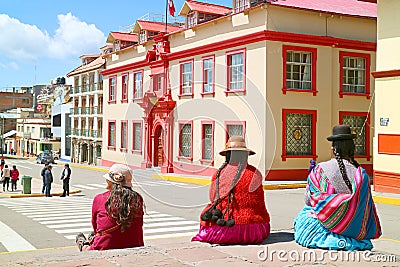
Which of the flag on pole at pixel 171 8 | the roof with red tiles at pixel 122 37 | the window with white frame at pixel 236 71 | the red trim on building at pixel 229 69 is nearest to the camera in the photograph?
the red trim on building at pixel 229 69

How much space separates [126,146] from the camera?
3869 cm

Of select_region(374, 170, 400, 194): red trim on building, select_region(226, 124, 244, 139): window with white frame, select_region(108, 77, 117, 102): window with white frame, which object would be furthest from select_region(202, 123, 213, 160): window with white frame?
select_region(108, 77, 117, 102): window with white frame

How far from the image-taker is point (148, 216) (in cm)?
1495

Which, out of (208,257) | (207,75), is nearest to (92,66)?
(207,75)

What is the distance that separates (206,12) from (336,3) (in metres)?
7.22

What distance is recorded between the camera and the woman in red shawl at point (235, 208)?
609cm

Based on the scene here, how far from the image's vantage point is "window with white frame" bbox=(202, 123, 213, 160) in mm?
27109

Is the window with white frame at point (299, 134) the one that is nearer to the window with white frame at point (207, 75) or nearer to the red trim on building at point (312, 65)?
the red trim on building at point (312, 65)

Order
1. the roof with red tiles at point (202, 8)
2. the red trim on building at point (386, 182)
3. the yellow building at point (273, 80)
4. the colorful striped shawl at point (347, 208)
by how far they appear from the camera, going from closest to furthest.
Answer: the colorful striped shawl at point (347, 208), the red trim on building at point (386, 182), the yellow building at point (273, 80), the roof with red tiles at point (202, 8)

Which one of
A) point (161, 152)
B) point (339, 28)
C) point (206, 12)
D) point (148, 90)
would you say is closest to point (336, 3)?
point (339, 28)

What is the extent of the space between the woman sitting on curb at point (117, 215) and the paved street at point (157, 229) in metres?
0.28

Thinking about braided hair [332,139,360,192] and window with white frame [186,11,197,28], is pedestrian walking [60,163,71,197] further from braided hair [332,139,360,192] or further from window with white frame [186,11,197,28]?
braided hair [332,139,360,192]

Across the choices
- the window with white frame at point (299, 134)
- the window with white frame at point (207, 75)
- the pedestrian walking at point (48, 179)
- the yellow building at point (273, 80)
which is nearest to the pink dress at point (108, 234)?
the yellow building at point (273, 80)

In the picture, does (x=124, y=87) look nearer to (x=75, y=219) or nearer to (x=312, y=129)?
(x=312, y=129)
